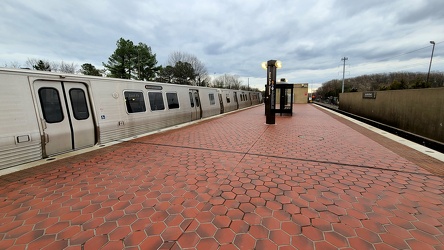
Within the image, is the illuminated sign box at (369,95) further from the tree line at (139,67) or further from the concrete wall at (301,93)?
the tree line at (139,67)

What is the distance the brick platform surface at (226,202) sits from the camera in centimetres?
229

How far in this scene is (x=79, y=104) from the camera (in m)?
5.91

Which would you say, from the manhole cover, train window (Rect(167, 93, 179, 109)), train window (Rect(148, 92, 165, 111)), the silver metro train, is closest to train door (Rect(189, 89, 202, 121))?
train window (Rect(167, 93, 179, 109))

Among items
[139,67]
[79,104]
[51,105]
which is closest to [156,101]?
[79,104]

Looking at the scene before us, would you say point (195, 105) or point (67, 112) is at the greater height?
point (67, 112)

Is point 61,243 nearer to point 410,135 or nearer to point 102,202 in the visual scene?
point 102,202

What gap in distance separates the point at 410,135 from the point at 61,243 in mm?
12381

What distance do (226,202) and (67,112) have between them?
5.40 metres

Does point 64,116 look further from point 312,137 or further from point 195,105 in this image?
point 312,137

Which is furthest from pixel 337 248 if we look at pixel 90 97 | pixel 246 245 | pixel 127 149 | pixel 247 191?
pixel 90 97

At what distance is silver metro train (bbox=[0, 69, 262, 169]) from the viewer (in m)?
4.41

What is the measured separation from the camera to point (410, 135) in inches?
346

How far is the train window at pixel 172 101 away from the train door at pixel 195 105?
175 centimetres

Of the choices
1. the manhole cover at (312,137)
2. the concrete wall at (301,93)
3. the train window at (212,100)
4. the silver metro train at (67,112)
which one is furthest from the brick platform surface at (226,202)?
the concrete wall at (301,93)
